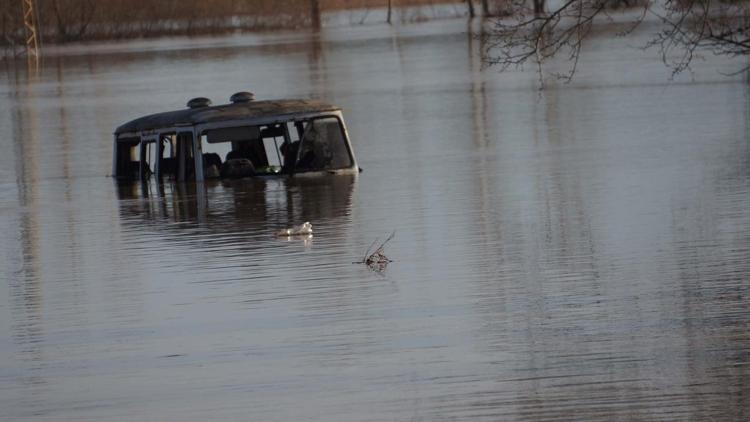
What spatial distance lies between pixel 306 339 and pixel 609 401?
339cm

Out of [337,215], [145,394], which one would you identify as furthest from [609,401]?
[337,215]

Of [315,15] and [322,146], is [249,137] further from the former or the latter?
[315,15]

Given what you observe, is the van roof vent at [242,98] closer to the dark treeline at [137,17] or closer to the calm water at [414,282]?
the calm water at [414,282]

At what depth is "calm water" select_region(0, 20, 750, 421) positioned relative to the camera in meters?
11.4

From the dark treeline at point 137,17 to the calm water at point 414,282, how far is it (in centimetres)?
6538

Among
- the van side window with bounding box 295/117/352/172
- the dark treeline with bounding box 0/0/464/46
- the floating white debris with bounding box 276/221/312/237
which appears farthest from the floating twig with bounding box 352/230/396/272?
the dark treeline with bounding box 0/0/464/46

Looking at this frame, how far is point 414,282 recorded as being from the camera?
1608 centimetres

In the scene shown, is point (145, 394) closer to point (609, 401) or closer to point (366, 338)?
point (366, 338)

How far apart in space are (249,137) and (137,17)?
7531cm

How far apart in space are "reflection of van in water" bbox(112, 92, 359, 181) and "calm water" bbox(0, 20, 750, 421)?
2.33 ft

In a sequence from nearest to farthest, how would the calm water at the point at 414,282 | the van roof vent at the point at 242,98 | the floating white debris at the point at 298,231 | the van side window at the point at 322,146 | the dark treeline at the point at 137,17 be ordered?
the calm water at the point at 414,282 → the floating white debris at the point at 298,231 → the van side window at the point at 322,146 → the van roof vent at the point at 242,98 → the dark treeline at the point at 137,17

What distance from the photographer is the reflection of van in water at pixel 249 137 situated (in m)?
28.0

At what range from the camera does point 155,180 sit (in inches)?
1185

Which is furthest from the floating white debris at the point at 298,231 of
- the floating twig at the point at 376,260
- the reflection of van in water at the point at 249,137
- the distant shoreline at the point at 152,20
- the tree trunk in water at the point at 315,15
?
the tree trunk in water at the point at 315,15
